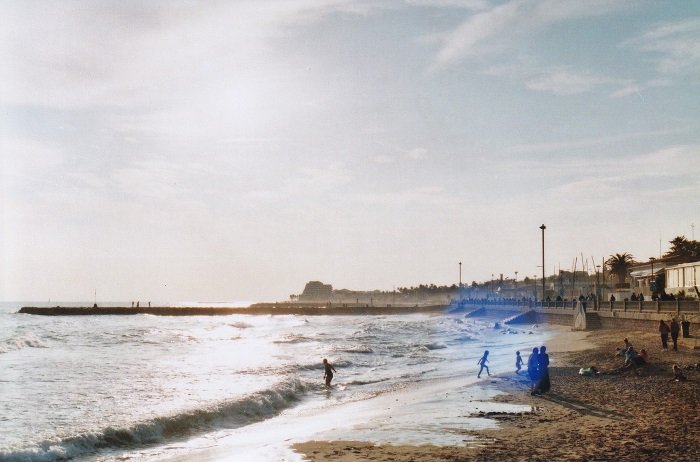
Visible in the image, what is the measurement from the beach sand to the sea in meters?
0.72

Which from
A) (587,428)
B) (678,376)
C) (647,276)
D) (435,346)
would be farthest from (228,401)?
(647,276)

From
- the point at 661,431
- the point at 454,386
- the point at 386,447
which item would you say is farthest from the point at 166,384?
the point at 661,431

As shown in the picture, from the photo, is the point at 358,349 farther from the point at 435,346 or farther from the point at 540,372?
the point at 540,372

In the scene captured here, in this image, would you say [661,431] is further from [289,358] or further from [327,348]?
[327,348]

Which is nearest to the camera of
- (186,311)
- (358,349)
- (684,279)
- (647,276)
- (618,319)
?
(618,319)

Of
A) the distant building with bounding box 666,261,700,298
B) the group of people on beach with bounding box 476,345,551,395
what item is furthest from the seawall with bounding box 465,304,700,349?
the group of people on beach with bounding box 476,345,551,395

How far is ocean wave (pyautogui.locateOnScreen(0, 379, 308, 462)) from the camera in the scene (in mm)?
14914

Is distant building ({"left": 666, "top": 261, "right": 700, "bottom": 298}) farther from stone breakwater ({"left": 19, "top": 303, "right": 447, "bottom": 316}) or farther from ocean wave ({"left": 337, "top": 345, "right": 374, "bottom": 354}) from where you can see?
stone breakwater ({"left": 19, "top": 303, "right": 447, "bottom": 316})

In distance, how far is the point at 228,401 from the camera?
70.6 feet

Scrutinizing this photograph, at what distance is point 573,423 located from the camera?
47.1 ft

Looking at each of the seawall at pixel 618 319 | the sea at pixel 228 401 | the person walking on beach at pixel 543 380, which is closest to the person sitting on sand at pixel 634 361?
the person walking on beach at pixel 543 380

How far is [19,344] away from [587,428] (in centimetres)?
4460

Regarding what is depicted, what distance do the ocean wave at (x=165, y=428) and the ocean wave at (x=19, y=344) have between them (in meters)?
29.0

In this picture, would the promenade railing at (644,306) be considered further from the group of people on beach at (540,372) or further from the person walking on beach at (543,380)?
the person walking on beach at (543,380)
